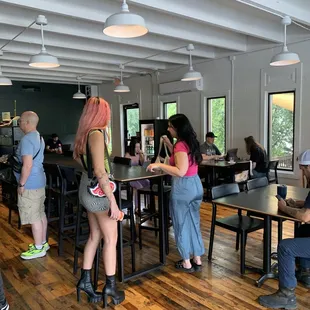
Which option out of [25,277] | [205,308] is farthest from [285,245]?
[25,277]

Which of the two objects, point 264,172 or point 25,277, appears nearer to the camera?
point 25,277

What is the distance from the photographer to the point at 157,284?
2.81 metres

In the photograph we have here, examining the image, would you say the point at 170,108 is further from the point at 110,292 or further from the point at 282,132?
the point at 110,292

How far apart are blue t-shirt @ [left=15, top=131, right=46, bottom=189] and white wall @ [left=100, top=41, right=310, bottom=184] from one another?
4.40 metres

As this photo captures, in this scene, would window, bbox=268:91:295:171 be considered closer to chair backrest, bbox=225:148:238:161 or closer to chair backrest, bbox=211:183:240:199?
chair backrest, bbox=225:148:238:161

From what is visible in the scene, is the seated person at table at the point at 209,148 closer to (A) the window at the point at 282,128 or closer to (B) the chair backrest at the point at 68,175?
(A) the window at the point at 282,128

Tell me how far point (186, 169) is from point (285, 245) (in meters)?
0.95

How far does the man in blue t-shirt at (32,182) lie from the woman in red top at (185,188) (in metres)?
1.27

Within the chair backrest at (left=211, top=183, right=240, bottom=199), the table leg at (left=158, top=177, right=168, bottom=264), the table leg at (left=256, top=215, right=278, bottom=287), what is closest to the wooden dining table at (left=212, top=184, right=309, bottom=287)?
the table leg at (left=256, top=215, right=278, bottom=287)

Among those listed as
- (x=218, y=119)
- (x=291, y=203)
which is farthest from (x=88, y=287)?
(x=218, y=119)

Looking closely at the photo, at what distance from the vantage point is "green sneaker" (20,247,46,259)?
341 cm

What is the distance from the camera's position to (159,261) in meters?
3.24

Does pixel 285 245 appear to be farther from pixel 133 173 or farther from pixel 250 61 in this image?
pixel 250 61

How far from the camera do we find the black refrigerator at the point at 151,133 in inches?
315
